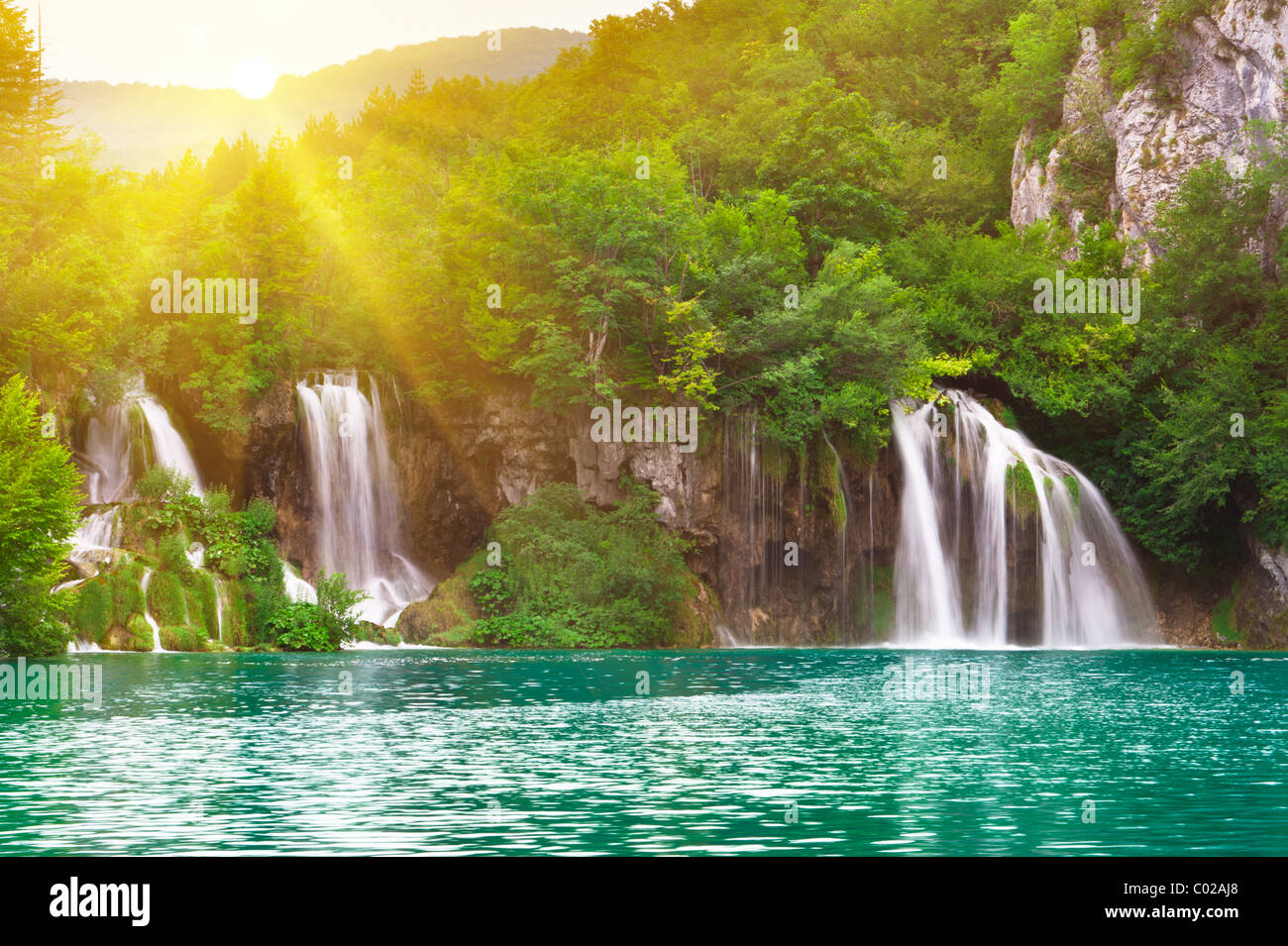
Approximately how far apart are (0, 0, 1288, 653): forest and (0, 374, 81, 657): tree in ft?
13.5

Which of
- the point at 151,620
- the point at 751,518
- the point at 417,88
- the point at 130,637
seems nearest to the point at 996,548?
the point at 751,518

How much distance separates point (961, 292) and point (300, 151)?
66226 millimetres

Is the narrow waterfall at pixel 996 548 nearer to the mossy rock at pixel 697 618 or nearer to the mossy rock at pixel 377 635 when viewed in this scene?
the mossy rock at pixel 697 618

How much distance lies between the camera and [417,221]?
6731cm

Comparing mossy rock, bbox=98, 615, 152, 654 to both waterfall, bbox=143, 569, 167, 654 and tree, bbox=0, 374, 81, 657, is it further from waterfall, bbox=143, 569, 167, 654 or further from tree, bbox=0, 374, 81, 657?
tree, bbox=0, 374, 81, 657

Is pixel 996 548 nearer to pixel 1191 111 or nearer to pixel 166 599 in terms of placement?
pixel 1191 111

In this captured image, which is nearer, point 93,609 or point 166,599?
point 93,609

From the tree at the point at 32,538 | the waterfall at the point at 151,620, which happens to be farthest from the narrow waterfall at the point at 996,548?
the tree at the point at 32,538

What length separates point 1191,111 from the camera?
2104 inches

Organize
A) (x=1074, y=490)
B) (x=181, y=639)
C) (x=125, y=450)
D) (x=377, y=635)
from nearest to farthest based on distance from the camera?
1. (x=181, y=639)
2. (x=377, y=635)
3. (x=125, y=450)
4. (x=1074, y=490)

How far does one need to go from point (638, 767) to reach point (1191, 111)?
47350 mm
